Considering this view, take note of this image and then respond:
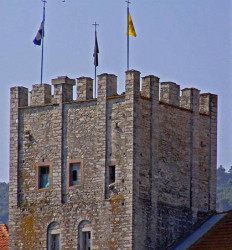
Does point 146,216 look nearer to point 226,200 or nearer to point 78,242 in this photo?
point 78,242

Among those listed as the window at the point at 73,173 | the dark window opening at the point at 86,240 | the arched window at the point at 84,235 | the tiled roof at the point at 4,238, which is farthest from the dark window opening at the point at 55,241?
the tiled roof at the point at 4,238

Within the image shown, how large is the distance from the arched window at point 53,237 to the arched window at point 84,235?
127cm

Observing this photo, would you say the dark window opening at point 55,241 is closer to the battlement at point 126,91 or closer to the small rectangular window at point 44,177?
the small rectangular window at point 44,177

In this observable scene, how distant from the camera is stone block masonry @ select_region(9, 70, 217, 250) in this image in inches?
2680

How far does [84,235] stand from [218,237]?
20.8 feet

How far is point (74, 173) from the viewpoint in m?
69.8

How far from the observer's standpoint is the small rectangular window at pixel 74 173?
69.7 meters

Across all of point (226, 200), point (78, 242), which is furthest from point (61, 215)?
point (226, 200)

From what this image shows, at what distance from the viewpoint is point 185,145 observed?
7162 cm

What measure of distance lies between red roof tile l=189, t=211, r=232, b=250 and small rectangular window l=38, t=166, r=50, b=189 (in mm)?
7712

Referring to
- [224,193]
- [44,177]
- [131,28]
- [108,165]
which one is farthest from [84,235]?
[224,193]

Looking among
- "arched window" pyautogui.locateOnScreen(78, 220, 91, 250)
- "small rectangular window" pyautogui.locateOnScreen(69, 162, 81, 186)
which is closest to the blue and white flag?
"small rectangular window" pyautogui.locateOnScreen(69, 162, 81, 186)

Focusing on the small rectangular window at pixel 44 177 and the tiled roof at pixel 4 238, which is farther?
the tiled roof at pixel 4 238

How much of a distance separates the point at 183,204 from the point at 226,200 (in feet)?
343
